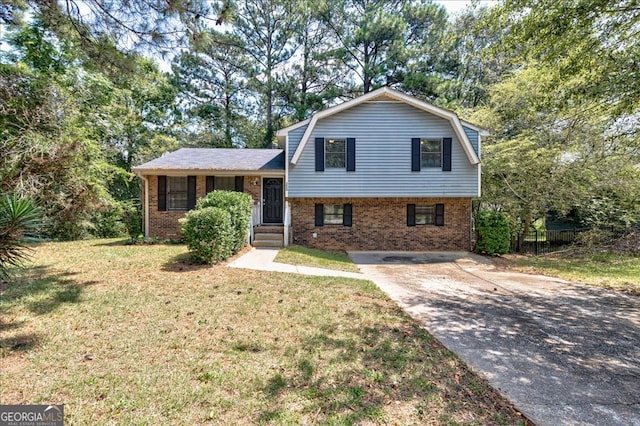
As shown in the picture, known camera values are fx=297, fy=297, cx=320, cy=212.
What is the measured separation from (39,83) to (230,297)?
8.10 metres

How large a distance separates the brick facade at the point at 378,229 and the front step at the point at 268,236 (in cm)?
86

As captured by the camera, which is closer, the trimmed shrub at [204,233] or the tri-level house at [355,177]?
the trimmed shrub at [204,233]

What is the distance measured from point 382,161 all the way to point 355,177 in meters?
1.28

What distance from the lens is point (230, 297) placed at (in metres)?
5.30

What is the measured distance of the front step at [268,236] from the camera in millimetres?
11273

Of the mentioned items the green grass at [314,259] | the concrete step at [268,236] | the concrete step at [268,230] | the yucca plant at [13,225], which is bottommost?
the green grass at [314,259]

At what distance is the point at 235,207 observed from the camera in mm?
8688

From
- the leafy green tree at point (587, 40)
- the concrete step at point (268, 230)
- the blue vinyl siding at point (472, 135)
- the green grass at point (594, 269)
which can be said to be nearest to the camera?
the leafy green tree at point (587, 40)

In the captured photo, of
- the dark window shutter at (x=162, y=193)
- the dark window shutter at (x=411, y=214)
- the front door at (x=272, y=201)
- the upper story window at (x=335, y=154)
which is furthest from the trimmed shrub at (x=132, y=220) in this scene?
the dark window shutter at (x=411, y=214)

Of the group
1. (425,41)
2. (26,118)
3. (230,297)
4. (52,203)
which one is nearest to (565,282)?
(230,297)

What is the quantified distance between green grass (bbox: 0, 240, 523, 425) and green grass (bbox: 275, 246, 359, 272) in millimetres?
2869

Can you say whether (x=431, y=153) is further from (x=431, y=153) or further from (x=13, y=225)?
(x=13, y=225)

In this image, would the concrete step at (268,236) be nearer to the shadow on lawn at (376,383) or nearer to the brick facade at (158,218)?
the brick facade at (158,218)

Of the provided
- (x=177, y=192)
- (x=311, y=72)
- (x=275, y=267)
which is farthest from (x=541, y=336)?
(x=311, y=72)
